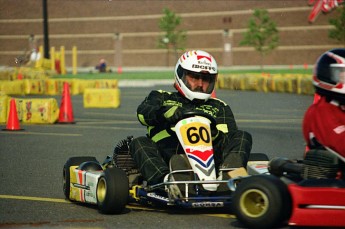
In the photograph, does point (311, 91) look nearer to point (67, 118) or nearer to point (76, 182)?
point (67, 118)

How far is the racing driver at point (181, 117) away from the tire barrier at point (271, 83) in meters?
22.1

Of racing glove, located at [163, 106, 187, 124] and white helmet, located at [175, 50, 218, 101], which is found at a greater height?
white helmet, located at [175, 50, 218, 101]

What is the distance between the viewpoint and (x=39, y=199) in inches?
328

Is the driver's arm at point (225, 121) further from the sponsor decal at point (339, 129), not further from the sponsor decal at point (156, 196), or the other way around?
the sponsor decal at point (339, 129)

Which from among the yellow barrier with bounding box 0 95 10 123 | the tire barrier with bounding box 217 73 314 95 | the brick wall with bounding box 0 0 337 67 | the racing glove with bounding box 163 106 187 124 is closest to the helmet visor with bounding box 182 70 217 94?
the racing glove with bounding box 163 106 187 124

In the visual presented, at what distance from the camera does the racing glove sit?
7605mm

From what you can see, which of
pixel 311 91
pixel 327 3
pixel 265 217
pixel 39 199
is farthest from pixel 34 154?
pixel 327 3

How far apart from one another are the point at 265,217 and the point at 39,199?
2943 mm

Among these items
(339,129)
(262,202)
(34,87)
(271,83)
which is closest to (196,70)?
(339,129)

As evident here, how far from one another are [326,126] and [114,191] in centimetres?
179

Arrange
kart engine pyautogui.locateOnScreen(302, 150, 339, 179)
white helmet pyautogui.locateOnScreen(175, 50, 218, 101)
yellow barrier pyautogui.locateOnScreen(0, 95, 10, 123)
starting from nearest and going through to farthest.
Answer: kart engine pyautogui.locateOnScreen(302, 150, 339, 179)
white helmet pyautogui.locateOnScreen(175, 50, 218, 101)
yellow barrier pyautogui.locateOnScreen(0, 95, 10, 123)

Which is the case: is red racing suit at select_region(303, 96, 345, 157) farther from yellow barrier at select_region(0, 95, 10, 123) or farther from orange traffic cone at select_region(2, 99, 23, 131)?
yellow barrier at select_region(0, 95, 10, 123)

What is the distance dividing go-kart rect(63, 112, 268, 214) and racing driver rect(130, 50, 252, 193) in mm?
130

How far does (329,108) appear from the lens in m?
6.63
